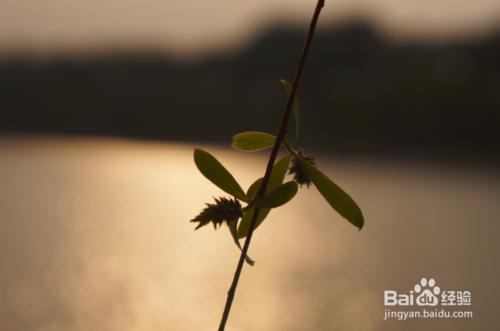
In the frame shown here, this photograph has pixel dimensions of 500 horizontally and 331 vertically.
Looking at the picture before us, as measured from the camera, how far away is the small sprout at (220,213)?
5.3 inches

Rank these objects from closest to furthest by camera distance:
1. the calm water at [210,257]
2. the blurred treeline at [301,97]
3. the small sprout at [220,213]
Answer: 1. the small sprout at [220,213]
2. the calm water at [210,257]
3. the blurred treeline at [301,97]

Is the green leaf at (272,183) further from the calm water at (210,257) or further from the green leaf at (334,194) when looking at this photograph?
the calm water at (210,257)

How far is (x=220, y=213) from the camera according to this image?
14 cm

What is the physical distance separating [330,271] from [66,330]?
32.6 inches

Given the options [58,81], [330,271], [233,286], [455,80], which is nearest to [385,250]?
[330,271]

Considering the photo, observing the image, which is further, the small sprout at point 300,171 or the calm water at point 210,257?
the calm water at point 210,257

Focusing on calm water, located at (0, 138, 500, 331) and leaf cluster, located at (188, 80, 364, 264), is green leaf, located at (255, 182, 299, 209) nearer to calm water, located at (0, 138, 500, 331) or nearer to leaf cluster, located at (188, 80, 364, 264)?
leaf cluster, located at (188, 80, 364, 264)

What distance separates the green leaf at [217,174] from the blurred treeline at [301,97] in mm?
4006

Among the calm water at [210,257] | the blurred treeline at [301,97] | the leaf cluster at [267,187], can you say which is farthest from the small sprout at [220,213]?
the blurred treeline at [301,97]

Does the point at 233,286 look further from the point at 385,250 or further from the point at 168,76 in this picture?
the point at 168,76

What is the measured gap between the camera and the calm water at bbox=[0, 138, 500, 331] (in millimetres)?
1530

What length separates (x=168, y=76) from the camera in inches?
238

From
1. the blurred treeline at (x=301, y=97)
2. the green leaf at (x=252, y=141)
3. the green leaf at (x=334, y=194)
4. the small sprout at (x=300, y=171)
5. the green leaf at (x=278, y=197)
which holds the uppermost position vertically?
the blurred treeline at (x=301, y=97)

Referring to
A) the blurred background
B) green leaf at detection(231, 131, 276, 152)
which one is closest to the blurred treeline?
the blurred background
